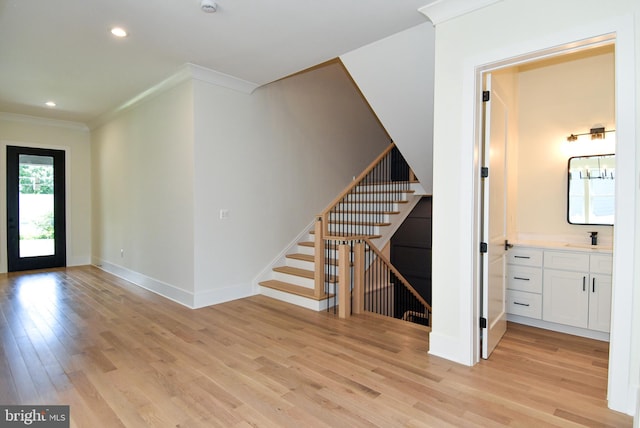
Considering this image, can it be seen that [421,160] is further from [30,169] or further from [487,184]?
[30,169]

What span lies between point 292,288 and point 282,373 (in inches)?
79.9

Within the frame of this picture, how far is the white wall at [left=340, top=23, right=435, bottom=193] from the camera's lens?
3.38 metres

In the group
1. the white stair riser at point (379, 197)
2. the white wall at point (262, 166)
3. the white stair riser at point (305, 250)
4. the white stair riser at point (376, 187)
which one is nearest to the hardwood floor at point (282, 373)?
the white wall at point (262, 166)

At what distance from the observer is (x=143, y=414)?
83.8 inches

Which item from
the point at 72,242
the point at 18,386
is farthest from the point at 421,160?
the point at 72,242

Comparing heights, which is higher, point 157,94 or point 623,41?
point 157,94

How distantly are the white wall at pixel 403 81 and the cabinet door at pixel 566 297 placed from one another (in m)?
2.01

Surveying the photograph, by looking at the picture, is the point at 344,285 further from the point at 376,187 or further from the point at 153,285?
the point at 153,285

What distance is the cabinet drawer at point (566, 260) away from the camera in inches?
129

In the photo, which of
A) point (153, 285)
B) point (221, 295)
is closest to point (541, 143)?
point (221, 295)

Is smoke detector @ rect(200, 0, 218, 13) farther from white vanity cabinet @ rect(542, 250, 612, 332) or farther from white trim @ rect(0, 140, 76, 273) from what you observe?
white trim @ rect(0, 140, 76, 273)

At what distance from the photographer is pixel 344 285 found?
13.1ft

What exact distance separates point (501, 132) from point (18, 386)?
14.1 ft

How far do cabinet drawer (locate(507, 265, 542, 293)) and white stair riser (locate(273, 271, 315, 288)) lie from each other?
2300 millimetres
